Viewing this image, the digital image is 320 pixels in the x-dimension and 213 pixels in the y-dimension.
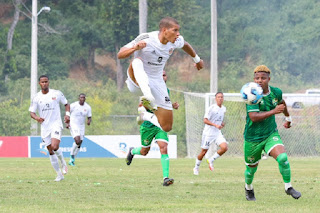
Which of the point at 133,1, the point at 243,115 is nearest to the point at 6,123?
the point at 243,115

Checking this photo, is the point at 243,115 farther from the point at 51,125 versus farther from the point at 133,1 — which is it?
the point at 133,1

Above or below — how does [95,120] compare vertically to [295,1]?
below

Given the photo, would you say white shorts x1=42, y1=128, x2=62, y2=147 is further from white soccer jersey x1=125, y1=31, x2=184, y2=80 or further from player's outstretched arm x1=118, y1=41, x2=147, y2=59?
player's outstretched arm x1=118, y1=41, x2=147, y2=59

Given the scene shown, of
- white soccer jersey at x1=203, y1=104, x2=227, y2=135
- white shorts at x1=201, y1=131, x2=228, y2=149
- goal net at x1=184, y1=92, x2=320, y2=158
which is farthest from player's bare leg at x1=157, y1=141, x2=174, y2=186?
goal net at x1=184, y1=92, x2=320, y2=158

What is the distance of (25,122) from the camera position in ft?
125

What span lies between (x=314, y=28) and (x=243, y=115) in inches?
1076

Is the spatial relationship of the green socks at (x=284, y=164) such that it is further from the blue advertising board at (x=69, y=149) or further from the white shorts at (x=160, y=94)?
the blue advertising board at (x=69, y=149)

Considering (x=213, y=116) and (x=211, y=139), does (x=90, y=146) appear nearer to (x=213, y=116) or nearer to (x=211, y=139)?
(x=213, y=116)

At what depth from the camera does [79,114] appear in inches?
993

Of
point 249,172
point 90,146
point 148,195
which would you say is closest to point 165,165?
point 148,195

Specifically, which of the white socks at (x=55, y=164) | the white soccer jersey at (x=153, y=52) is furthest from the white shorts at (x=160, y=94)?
the white socks at (x=55, y=164)

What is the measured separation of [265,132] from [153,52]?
7.98 feet

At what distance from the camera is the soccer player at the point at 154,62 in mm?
10844

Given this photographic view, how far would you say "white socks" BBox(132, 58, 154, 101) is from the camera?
10733 millimetres
